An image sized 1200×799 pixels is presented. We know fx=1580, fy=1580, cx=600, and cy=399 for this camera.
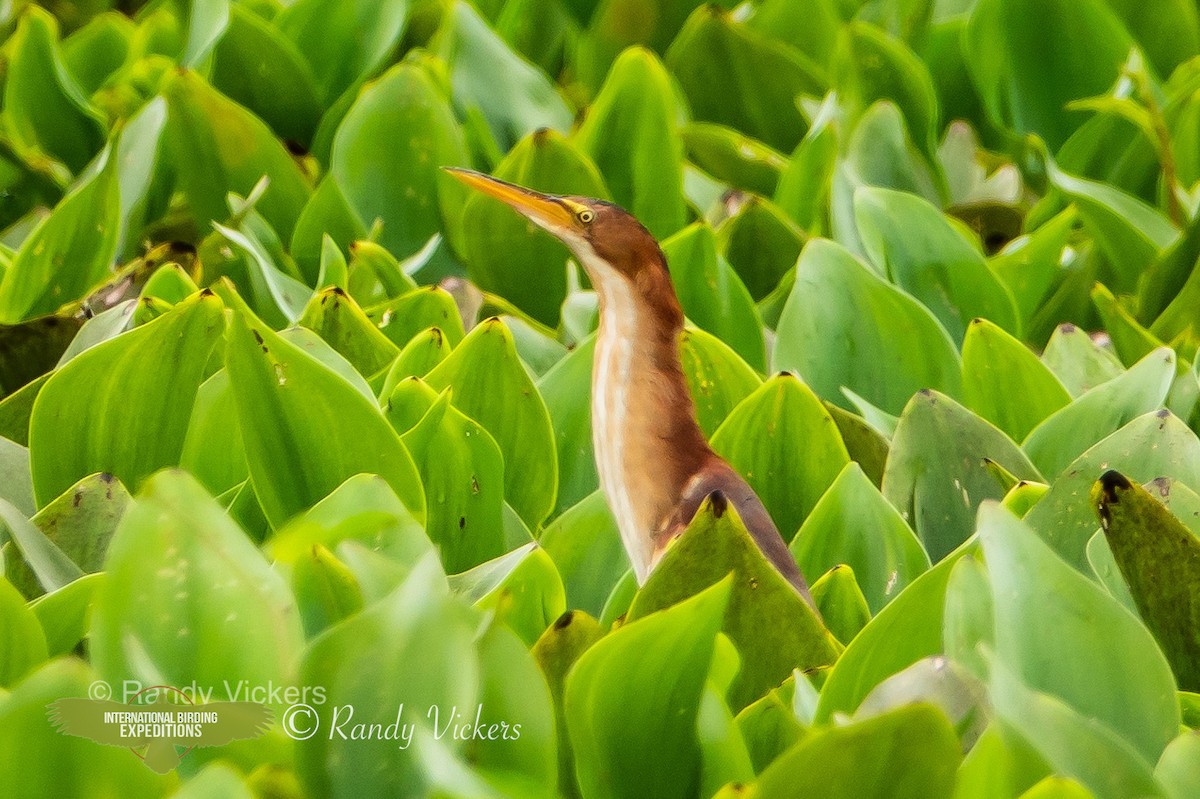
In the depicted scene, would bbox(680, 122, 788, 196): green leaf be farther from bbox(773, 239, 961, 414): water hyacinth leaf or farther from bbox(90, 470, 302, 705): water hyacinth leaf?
bbox(90, 470, 302, 705): water hyacinth leaf

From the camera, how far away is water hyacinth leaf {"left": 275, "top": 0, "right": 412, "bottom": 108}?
3348 mm

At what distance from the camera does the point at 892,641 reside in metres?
1.42

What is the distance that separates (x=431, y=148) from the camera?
111 inches

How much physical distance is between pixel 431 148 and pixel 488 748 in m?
1.73

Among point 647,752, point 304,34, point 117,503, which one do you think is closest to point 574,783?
point 647,752

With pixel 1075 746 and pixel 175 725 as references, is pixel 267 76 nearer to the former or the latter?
pixel 175 725

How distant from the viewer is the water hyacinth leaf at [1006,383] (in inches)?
81.8

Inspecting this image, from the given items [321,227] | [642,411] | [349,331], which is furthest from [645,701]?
[321,227]

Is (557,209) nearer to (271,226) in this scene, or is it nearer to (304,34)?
(271,226)

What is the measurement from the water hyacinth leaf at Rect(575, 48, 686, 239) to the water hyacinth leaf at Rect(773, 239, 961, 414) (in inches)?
24.9

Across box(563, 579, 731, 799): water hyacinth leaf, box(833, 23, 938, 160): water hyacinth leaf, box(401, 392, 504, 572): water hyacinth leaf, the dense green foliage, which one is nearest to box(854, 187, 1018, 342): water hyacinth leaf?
the dense green foliage

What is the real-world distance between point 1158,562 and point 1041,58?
199cm

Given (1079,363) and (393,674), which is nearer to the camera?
(393,674)

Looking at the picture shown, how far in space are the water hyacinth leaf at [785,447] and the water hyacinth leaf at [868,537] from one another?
147mm
